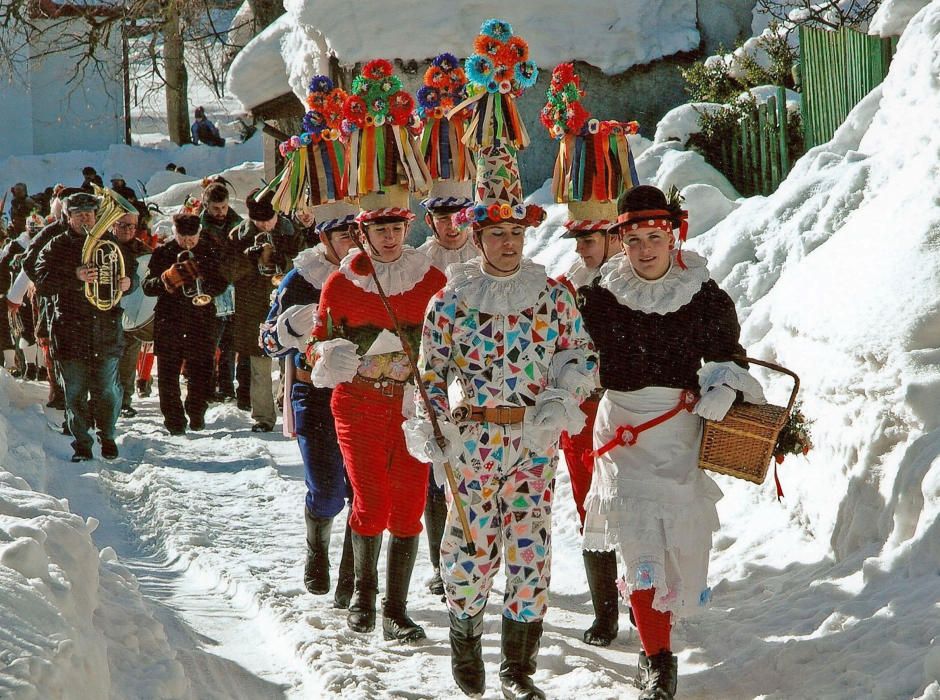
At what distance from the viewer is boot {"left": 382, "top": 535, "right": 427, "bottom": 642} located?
567cm

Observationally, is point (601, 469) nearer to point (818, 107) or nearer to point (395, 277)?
point (395, 277)

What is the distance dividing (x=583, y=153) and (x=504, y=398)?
2.14 m

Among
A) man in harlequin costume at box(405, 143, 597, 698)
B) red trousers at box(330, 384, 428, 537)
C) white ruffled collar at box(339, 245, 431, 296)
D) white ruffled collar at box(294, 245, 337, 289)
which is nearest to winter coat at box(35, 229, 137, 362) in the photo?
white ruffled collar at box(294, 245, 337, 289)

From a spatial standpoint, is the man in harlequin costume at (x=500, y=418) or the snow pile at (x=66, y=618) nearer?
the snow pile at (x=66, y=618)

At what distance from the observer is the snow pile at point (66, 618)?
137 inches

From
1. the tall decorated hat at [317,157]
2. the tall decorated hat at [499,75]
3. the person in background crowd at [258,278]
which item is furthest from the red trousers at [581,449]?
the person in background crowd at [258,278]

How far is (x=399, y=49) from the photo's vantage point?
13.7 metres

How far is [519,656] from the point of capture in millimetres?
4859

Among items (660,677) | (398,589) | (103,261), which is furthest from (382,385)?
(103,261)

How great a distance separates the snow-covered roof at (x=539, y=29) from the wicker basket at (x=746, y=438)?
9328 mm

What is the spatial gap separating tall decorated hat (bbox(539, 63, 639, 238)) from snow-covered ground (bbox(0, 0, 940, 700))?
1.23 m

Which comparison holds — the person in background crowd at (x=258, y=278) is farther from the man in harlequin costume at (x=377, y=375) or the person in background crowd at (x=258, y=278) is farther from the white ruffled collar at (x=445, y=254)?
the man in harlequin costume at (x=377, y=375)

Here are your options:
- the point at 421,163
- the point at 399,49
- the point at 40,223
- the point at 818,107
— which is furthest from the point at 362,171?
the point at 40,223

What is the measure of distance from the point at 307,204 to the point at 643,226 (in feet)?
6.98
